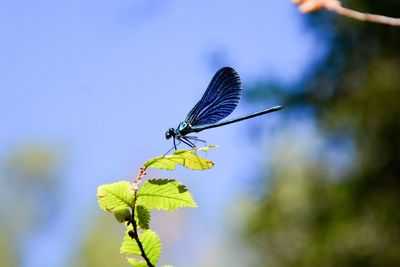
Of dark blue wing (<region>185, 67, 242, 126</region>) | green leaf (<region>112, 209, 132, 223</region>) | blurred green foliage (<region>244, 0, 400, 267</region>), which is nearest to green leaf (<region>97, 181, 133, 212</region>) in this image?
green leaf (<region>112, 209, 132, 223</region>)

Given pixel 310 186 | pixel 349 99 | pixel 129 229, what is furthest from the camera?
pixel 310 186

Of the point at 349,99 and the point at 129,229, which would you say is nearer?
the point at 129,229

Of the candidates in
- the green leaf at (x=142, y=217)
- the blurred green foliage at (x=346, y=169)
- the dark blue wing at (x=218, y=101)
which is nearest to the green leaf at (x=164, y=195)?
the green leaf at (x=142, y=217)

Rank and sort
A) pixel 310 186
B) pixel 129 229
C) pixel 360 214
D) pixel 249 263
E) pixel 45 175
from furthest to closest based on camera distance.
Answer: pixel 45 175
pixel 249 263
pixel 310 186
pixel 360 214
pixel 129 229

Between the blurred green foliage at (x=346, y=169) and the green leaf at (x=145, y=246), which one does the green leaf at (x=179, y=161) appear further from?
the blurred green foliage at (x=346, y=169)

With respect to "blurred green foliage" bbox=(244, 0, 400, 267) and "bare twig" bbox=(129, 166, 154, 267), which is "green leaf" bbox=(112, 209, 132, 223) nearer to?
"bare twig" bbox=(129, 166, 154, 267)

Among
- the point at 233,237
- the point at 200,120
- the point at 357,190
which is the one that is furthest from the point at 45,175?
the point at 200,120

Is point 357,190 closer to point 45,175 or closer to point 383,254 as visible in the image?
point 383,254
